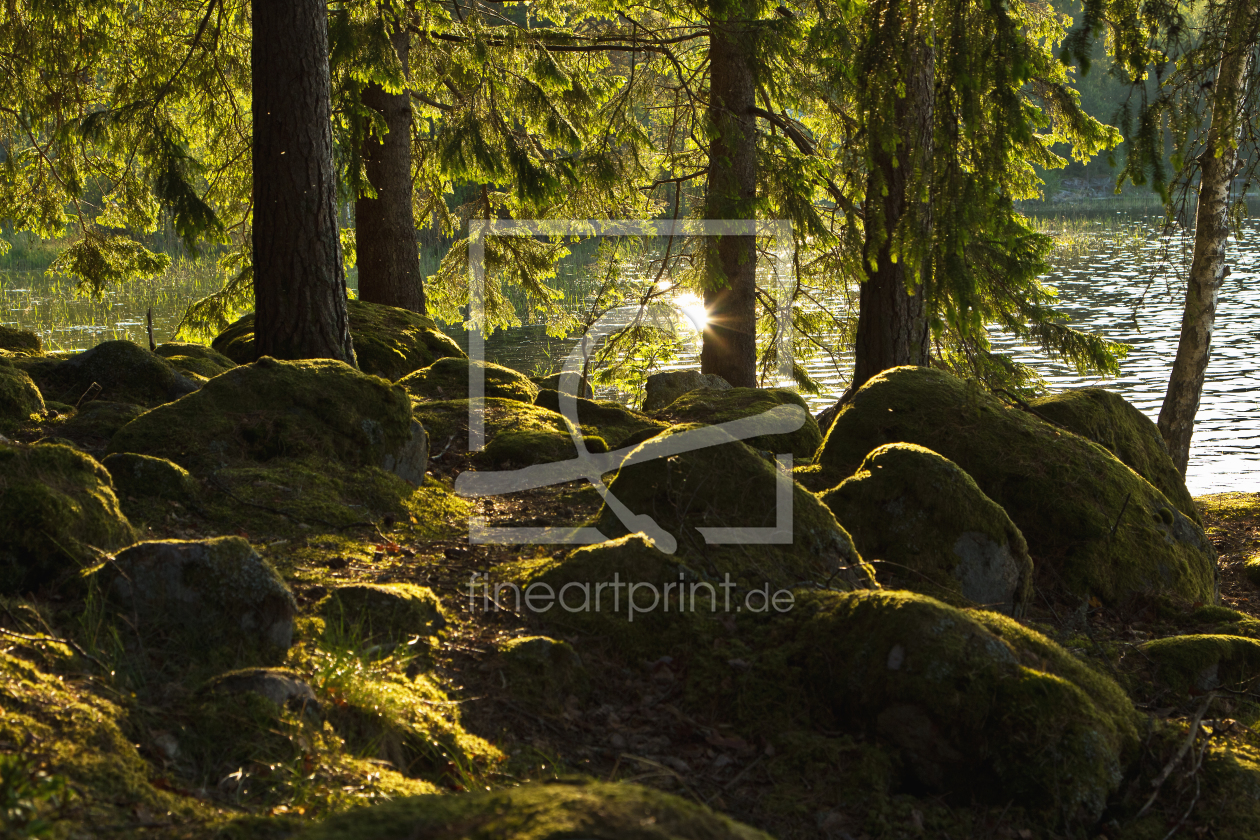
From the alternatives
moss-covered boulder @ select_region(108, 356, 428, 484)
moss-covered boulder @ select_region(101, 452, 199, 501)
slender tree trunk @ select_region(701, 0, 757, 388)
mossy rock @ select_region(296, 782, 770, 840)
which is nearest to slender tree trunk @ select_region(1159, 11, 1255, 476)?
slender tree trunk @ select_region(701, 0, 757, 388)

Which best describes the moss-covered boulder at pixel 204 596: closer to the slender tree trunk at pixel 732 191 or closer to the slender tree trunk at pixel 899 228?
the slender tree trunk at pixel 899 228

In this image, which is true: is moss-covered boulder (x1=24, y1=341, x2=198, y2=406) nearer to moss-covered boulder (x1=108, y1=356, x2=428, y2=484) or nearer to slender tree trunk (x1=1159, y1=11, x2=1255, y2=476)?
moss-covered boulder (x1=108, y1=356, x2=428, y2=484)

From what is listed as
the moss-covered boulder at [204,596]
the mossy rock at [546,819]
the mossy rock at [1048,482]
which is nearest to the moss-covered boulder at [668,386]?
the mossy rock at [1048,482]

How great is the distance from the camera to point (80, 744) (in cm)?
224

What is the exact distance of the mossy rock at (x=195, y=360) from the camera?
746 centimetres

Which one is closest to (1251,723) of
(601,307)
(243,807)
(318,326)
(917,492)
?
(917,492)

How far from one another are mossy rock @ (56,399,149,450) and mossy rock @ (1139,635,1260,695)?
5.59 m

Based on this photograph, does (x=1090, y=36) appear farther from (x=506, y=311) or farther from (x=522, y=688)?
(x=506, y=311)

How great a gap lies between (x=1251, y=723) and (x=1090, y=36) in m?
3.48

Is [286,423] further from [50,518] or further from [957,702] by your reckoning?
[957,702]

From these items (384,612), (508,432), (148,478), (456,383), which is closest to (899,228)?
(508,432)

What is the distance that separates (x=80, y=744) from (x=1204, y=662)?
15.0 feet

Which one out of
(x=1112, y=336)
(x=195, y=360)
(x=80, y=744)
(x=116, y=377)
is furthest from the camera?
(x=1112, y=336)

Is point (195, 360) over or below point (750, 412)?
over
